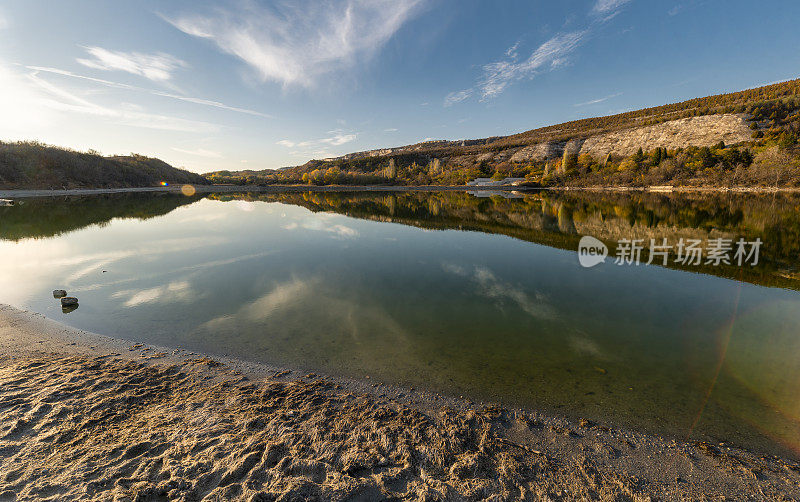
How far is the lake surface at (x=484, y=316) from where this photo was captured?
17.8 ft

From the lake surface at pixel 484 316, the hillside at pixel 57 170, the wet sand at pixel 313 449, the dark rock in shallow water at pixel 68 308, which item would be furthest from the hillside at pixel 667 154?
the dark rock in shallow water at pixel 68 308

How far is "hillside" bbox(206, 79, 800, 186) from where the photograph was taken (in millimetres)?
60656

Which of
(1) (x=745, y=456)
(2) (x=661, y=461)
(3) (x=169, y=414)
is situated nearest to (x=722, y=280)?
(1) (x=745, y=456)

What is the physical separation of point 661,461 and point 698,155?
96.9 meters

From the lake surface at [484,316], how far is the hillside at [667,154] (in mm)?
63518

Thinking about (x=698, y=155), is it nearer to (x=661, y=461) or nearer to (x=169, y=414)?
(x=661, y=461)

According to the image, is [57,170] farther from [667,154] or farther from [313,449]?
[667,154]

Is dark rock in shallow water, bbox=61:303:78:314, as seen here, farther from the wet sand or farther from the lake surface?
the wet sand

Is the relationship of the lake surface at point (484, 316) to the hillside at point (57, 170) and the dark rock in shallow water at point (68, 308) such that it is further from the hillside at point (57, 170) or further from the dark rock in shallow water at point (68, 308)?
the hillside at point (57, 170)

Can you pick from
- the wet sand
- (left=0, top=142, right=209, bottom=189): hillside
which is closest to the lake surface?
the wet sand

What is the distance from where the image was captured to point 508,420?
4684 mm

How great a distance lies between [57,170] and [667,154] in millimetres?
154275

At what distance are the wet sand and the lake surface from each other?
67cm

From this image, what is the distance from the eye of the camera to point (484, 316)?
8594 millimetres
